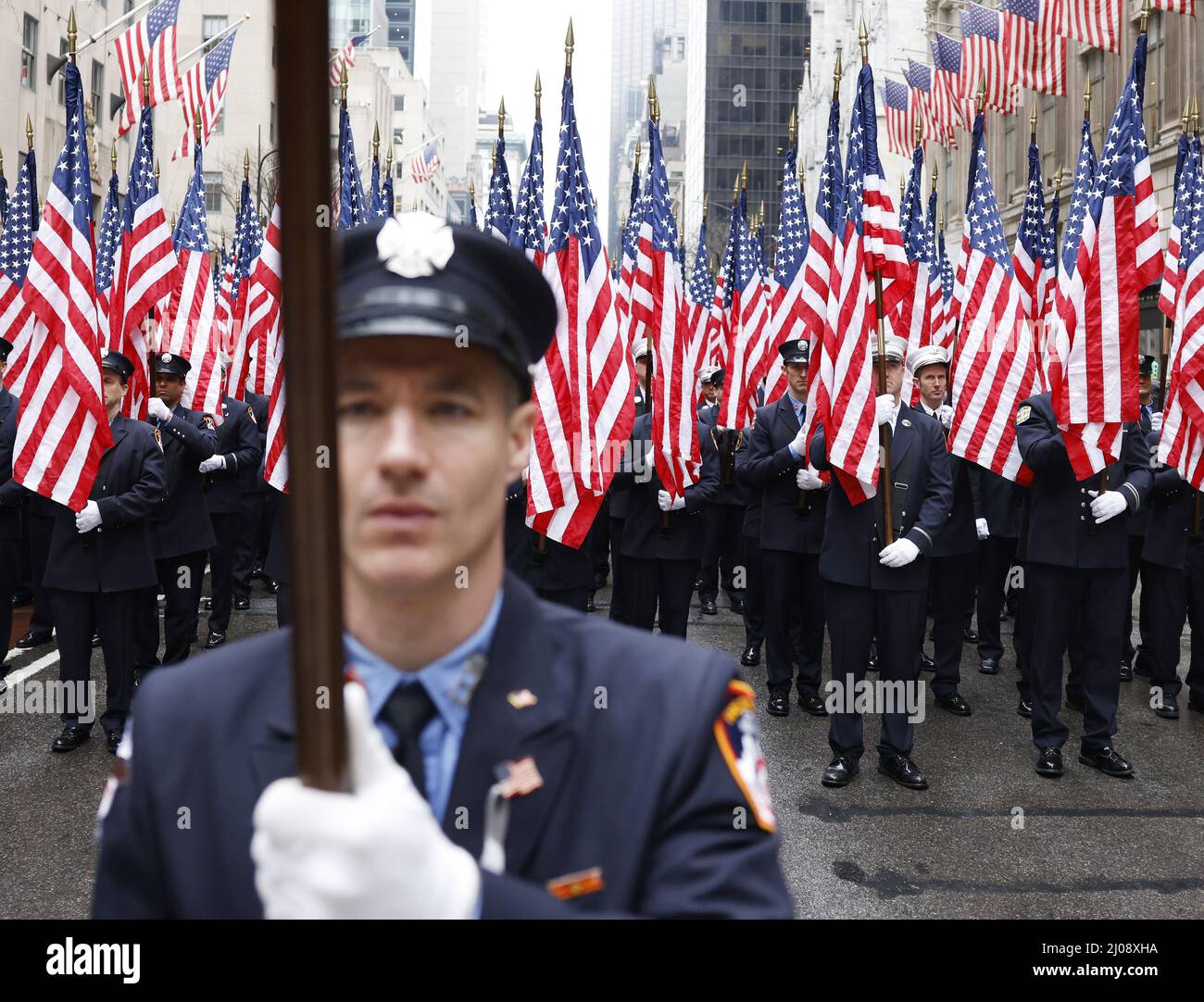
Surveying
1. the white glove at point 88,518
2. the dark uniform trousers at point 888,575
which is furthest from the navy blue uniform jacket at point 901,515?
the white glove at point 88,518

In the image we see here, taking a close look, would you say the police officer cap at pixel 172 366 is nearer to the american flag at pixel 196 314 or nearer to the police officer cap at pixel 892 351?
the american flag at pixel 196 314

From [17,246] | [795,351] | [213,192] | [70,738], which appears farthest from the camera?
[213,192]

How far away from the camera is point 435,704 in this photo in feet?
4.55

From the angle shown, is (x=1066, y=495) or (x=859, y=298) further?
(x=859, y=298)

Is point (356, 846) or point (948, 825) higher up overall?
point (356, 846)

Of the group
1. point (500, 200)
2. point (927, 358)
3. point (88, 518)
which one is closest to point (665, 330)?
point (500, 200)

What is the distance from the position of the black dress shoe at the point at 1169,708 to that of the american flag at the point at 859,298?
2.86 meters

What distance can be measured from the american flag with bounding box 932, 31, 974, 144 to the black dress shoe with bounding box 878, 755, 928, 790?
15.0 metres

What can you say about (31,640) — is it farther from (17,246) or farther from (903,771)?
(903,771)

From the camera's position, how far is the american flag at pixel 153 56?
1380 cm

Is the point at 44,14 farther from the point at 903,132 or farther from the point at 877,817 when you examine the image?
the point at 877,817

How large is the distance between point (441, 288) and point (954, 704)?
283 inches
